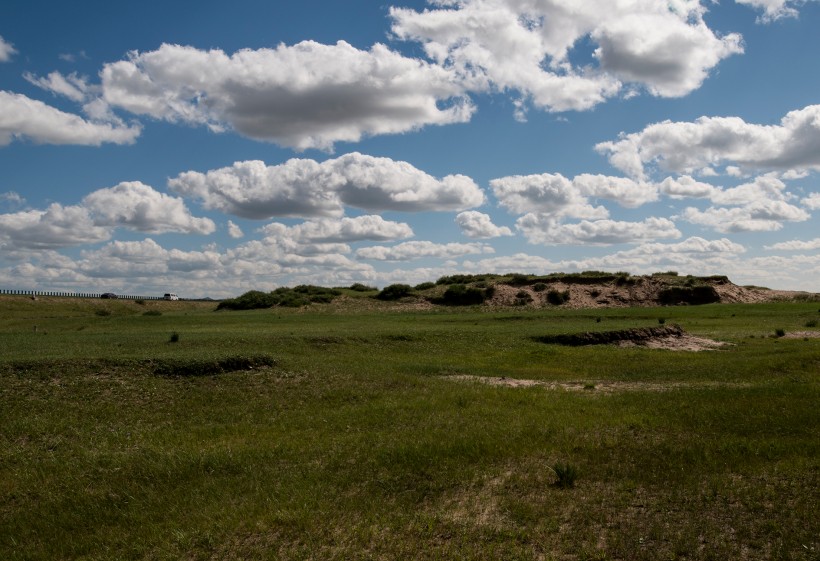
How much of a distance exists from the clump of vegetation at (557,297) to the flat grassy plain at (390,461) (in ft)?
140

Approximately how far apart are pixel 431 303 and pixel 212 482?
5825 centimetres

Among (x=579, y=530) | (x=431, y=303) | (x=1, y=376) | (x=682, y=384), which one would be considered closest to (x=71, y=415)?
(x=1, y=376)

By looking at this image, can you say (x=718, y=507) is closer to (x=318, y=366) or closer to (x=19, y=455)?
(x=19, y=455)

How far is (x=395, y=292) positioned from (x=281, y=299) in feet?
48.1

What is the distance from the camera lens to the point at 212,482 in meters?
12.9

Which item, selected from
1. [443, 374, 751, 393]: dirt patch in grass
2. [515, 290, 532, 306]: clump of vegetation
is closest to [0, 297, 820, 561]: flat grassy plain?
[443, 374, 751, 393]: dirt patch in grass

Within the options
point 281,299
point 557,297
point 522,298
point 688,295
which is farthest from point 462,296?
point 688,295

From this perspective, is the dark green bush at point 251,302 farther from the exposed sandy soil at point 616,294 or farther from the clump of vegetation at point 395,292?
the exposed sandy soil at point 616,294

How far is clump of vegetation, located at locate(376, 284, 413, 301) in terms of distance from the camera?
74062 mm

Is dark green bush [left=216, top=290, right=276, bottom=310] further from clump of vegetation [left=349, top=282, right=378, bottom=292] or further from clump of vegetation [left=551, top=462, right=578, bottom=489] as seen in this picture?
clump of vegetation [left=551, top=462, right=578, bottom=489]

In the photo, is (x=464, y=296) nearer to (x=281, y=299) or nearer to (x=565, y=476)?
(x=281, y=299)

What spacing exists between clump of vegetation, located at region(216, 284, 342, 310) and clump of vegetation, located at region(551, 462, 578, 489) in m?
61.5

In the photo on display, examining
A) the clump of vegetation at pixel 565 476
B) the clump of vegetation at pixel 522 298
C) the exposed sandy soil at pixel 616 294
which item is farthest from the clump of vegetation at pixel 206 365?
the clump of vegetation at pixel 522 298

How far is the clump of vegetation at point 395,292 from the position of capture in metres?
74.1
